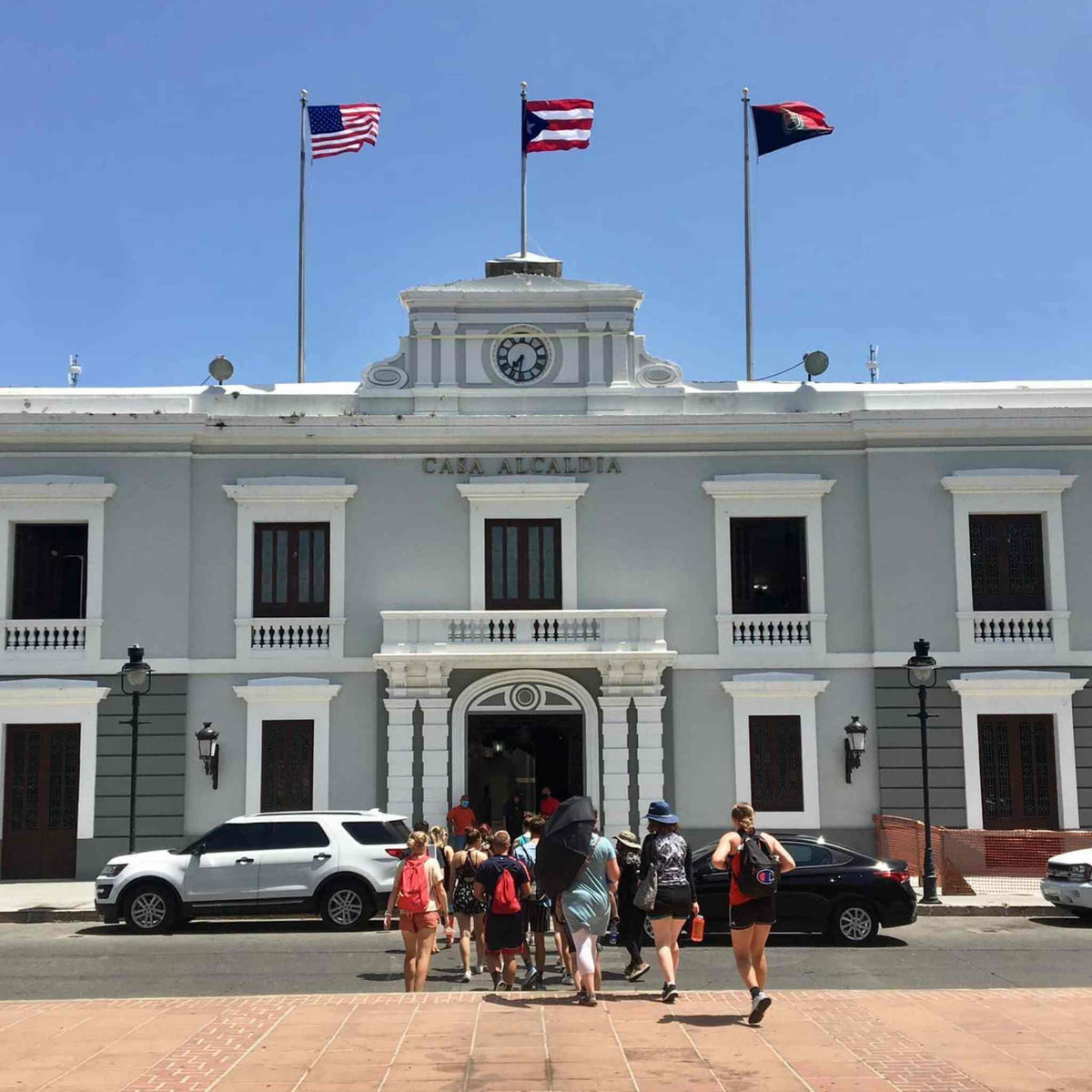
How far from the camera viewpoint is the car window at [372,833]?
19453 millimetres

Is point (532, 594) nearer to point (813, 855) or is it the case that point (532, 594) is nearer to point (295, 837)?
point (295, 837)

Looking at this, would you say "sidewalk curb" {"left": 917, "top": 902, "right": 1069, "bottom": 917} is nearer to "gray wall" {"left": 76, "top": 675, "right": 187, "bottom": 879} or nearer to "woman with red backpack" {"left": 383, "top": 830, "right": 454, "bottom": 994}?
"woman with red backpack" {"left": 383, "top": 830, "right": 454, "bottom": 994}

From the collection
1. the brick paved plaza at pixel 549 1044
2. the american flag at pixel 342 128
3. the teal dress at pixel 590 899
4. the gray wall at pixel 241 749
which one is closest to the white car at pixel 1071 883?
the brick paved plaza at pixel 549 1044

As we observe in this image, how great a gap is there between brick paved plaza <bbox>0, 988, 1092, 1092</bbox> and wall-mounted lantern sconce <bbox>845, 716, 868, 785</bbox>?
38.0ft

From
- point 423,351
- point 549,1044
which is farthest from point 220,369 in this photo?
point 549,1044

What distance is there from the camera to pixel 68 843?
977 inches

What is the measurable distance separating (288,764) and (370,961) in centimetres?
924

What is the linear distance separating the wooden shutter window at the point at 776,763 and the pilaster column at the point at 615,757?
7.47ft

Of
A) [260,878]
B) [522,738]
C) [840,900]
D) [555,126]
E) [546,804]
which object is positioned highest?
[555,126]

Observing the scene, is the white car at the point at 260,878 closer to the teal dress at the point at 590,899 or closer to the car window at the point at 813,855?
the car window at the point at 813,855

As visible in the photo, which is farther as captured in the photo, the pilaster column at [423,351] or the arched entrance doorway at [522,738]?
the pilaster column at [423,351]

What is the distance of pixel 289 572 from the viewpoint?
84.3 feet

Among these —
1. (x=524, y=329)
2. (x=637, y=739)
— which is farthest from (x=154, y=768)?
(x=524, y=329)

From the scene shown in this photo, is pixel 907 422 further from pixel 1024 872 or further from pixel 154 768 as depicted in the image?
pixel 154 768
